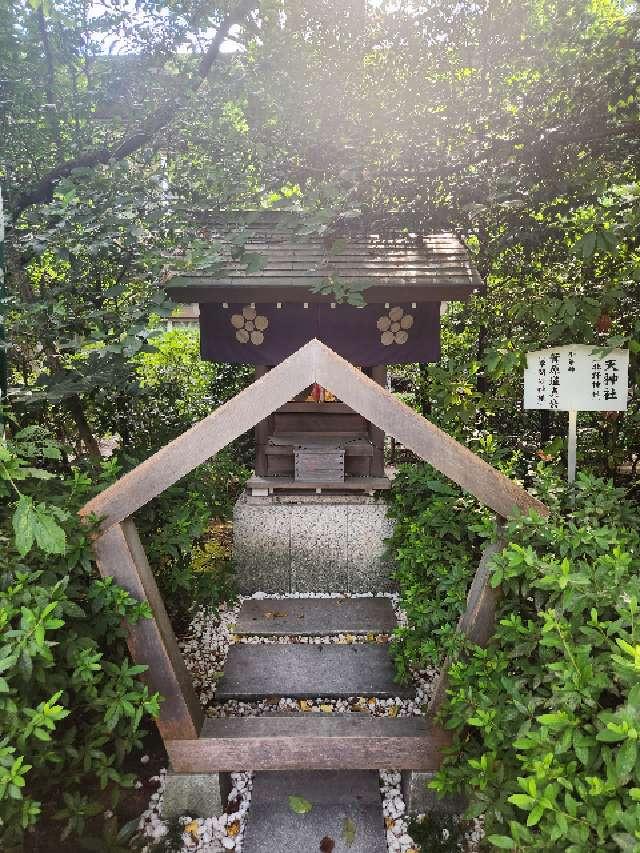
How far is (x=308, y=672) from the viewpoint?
452 centimetres

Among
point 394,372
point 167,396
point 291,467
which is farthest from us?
point 394,372

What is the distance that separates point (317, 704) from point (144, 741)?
1.36 meters

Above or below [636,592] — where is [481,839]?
below

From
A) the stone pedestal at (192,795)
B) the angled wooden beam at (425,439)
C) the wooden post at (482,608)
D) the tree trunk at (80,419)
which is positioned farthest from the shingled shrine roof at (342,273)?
the stone pedestal at (192,795)

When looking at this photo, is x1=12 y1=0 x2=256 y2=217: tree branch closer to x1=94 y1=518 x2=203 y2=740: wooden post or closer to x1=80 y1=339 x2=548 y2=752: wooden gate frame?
x1=80 y1=339 x2=548 y2=752: wooden gate frame

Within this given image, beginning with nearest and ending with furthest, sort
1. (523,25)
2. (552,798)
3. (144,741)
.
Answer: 1. (552,798)
2. (144,741)
3. (523,25)

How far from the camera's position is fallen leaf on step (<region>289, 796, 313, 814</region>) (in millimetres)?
3297

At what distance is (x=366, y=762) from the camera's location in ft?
10.4

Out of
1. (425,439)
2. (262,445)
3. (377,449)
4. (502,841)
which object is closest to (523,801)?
(502,841)

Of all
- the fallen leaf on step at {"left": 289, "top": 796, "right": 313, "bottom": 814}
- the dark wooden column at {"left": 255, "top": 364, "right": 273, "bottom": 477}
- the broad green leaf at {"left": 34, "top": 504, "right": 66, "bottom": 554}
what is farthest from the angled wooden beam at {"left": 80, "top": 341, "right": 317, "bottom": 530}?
the dark wooden column at {"left": 255, "top": 364, "right": 273, "bottom": 477}

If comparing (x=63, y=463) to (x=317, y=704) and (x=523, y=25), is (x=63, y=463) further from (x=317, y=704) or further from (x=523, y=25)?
(x=523, y=25)

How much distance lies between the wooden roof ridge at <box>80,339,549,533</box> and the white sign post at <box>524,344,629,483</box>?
1.55 meters

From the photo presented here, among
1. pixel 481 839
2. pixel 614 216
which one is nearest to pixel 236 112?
pixel 614 216

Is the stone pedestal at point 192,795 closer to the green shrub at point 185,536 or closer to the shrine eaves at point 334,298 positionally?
the green shrub at point 185,536
